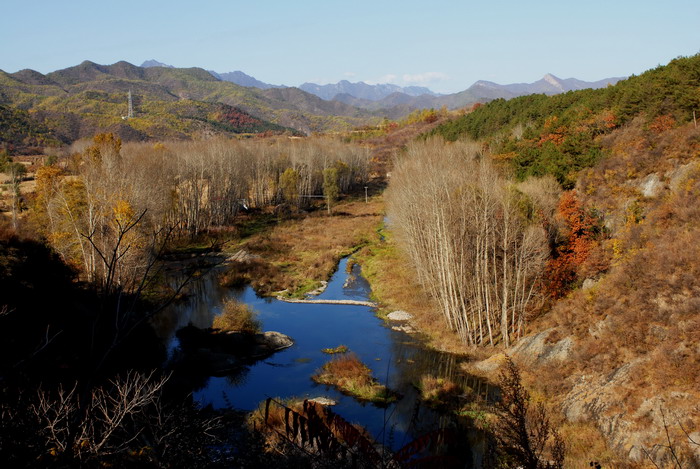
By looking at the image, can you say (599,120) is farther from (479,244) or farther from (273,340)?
(273,340)

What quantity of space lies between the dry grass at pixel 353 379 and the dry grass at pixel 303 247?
52.5 feet

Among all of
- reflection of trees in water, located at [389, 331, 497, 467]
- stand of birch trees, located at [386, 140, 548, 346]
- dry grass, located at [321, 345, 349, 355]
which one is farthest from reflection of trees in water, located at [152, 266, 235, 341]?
stand of birch trees, located at [386, 140, 548, 346]

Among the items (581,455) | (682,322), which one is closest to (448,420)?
(581,455)

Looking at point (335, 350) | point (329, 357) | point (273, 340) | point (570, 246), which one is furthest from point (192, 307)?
point (570, 246)

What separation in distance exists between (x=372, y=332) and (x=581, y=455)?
54.1 feet

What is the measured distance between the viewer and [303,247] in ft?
184

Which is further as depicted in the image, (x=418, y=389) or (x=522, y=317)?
(x=522, y=317)

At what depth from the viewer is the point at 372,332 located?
3164 centimetres

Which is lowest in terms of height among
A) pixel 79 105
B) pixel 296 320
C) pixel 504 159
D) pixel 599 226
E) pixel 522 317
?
pixel 296 320

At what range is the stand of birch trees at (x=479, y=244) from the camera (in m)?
26.3

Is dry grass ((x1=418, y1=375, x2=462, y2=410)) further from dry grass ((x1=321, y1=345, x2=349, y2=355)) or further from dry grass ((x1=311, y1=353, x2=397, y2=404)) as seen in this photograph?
dry grass ((x1=321, y1=345, x2=349, y2=355))

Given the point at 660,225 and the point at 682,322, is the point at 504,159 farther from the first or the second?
the point at 682,322

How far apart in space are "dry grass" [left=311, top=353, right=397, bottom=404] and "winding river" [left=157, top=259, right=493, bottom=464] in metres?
0.46

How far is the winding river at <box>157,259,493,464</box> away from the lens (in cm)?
2080
